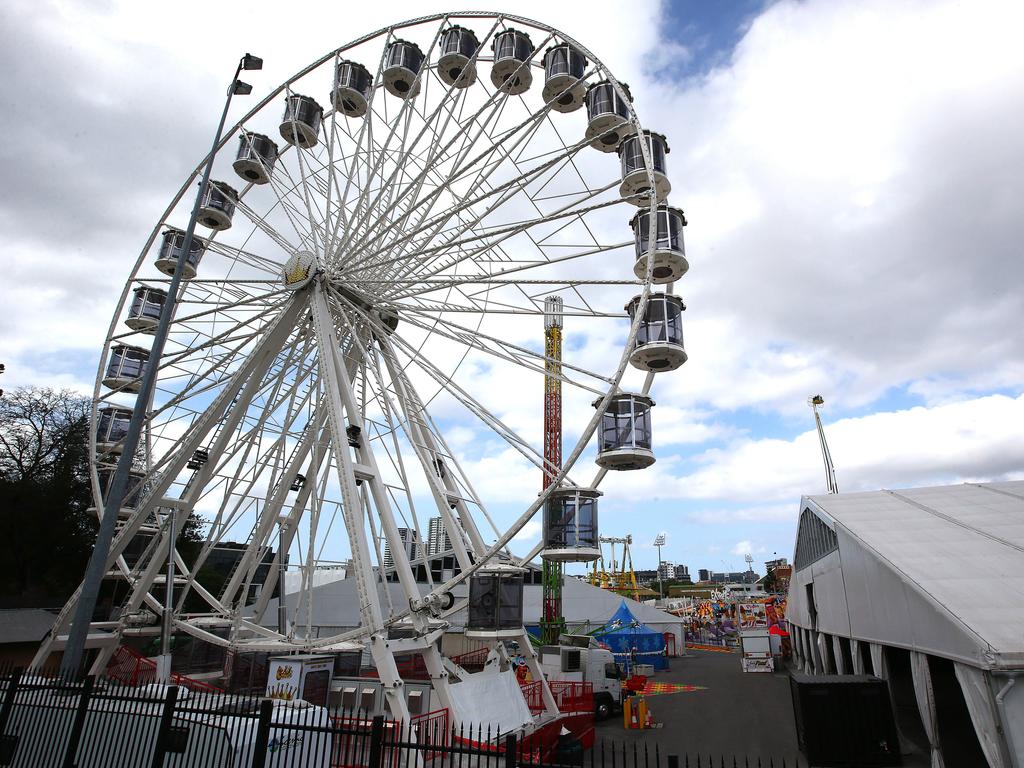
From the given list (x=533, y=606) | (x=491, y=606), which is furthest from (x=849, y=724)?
(x=533, y=606)

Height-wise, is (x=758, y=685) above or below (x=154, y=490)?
below

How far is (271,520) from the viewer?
17.9 metres

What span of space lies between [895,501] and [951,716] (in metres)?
6.08

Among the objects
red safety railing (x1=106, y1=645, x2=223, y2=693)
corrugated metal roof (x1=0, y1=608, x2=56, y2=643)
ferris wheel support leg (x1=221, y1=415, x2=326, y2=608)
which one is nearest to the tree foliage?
corrugated metal roof (x1=0, y1=608, x2=56, y2=643)

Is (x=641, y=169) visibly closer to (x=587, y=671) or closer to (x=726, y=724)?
(x=726, y=724)

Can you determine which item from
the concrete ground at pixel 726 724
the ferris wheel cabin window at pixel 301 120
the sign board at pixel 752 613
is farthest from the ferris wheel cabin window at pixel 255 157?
the sign board at pixel 752 613

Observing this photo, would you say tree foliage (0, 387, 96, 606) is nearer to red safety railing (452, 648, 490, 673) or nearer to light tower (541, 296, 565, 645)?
red safety railing (452, 648, 490, 673)

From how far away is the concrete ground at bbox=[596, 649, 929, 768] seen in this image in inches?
567

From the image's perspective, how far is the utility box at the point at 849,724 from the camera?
1261 cm

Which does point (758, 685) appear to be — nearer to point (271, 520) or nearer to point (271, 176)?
point (271, 520)

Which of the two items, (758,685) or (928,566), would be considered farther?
(758,685)

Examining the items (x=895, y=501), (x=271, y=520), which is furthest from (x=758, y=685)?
(x=271, y=520)

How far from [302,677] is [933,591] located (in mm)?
13696

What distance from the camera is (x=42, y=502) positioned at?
31703 millimetres
